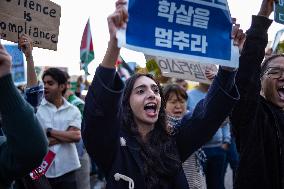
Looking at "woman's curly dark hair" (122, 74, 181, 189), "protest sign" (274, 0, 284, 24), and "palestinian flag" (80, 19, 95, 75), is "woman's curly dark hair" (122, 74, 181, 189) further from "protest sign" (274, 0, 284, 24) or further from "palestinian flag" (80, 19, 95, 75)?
"palestinian flag" (80, 19, 95, 75)

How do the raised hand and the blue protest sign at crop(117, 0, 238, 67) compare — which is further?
Answer: the raised hand

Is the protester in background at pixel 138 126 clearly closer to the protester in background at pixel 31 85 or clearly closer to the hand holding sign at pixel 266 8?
the hand holding sign at pixel 266 8

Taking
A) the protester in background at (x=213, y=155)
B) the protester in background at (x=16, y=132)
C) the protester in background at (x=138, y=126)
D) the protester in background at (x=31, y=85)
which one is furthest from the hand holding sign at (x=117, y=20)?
the protester in background at (x=213, y=155)

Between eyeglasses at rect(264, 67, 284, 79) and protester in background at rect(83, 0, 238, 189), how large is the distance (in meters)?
0.39

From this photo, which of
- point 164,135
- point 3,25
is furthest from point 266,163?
point 3,25

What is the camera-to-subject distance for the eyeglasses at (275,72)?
8.36ft

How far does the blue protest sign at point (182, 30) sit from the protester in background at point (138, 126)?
0.10m

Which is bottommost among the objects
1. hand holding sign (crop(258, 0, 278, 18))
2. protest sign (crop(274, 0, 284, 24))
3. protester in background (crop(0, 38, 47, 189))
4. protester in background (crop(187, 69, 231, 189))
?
protester in background (crop(187, 69, 231, 189))

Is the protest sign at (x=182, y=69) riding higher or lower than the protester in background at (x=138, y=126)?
higher

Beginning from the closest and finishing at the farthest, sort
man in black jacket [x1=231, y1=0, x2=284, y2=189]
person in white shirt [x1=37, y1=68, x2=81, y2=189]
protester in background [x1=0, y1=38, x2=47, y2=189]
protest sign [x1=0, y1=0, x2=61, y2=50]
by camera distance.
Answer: protester in background [x1=0, y1=38, x2=47, y2=189], man in black jacket [x1=231, y1=0, x2=284, y2=189], protest sign [x1=0, y1=0, x2=61, y2=50], person in white shirt [x1=37, y1=68, x2=81, y2=189]

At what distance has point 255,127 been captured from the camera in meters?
2.37

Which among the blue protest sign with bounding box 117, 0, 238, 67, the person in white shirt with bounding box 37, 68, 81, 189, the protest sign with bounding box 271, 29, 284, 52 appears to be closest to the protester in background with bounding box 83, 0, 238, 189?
the blue protest sign with bounding box 117, 0, 238, 67

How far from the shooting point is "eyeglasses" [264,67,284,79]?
2.55m

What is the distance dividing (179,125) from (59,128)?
1.95 metres
